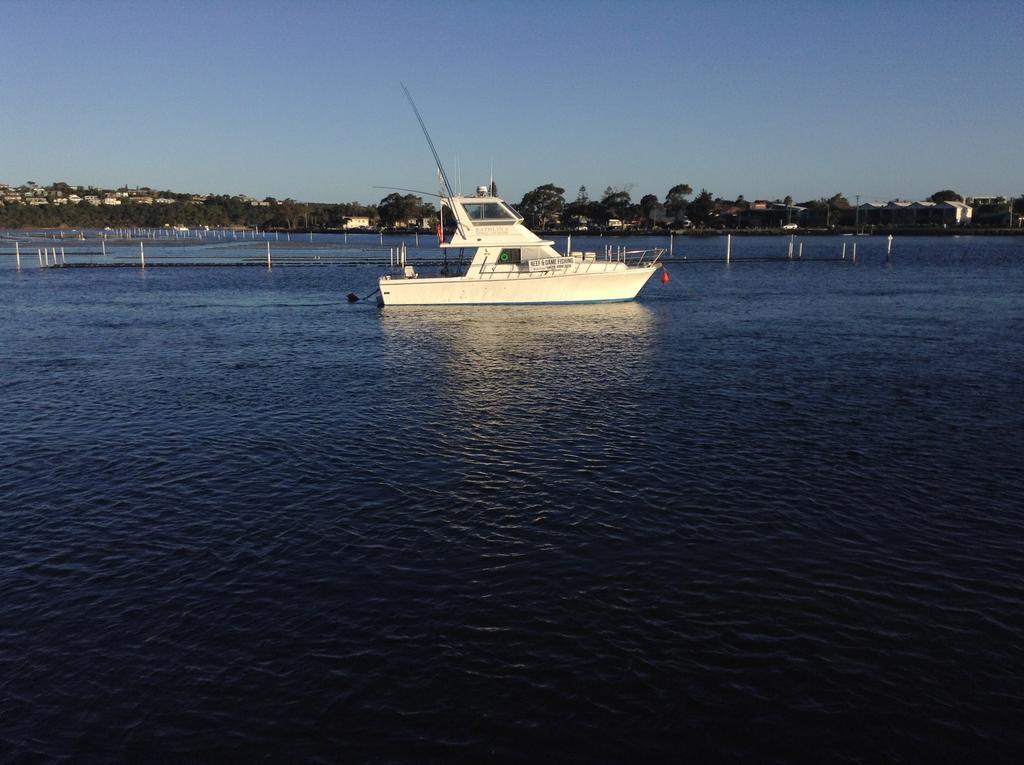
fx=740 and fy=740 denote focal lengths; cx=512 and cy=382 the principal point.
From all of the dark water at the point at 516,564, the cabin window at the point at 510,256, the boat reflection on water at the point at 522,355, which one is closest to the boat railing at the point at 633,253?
the boat reflection on water at the point at 522,355

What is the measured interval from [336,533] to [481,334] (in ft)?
83.3

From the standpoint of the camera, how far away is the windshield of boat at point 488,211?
4703cm

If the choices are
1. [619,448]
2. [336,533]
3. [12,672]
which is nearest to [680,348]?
[619,448]

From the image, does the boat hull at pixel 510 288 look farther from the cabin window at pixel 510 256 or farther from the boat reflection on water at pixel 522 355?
the cabin window at pixel 510 256

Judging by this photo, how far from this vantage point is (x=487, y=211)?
47219 mm

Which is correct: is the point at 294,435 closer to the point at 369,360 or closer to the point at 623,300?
the point at 369,360

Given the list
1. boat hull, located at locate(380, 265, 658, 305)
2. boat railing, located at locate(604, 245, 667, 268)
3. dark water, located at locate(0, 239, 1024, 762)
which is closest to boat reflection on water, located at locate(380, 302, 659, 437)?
dark water, located at locate(0, 239, 1024, 762)

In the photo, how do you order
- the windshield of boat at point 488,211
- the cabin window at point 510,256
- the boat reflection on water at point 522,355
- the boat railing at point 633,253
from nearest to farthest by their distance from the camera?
the boat reflection on water at point 522,355
the windshield of boat at point 488,211
the boat railing at point 633,253
the cabin window at point 510,256

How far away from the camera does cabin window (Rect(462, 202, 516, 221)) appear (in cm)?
4703

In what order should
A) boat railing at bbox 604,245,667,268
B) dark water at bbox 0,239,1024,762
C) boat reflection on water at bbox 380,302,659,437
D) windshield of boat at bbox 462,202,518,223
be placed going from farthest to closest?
boat railing at bbox 604,245,667,268
windshield of boat at bbox 462,202,518,223
boat reflection on water at bbox 380,302,659,437
dark water at bbox 0,239,1024,762

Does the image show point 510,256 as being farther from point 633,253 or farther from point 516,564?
point 516,564

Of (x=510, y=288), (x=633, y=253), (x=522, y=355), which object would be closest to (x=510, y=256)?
(x=510, y=288)

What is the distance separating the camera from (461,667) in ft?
33.1

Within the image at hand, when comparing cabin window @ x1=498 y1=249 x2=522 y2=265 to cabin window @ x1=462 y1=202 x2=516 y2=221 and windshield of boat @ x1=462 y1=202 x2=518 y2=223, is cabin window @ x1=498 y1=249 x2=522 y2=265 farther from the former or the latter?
cabin window @ x1=462 y1=202 x2=516 y2=221
